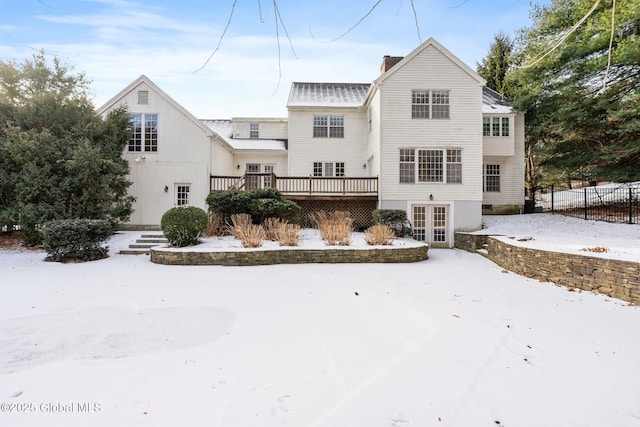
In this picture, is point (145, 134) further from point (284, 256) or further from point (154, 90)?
point (284, 256)

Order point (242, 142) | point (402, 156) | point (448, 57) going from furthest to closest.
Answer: point (242, 142) < point (402, 156) < point (448, 57)

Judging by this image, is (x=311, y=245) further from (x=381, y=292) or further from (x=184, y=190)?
(x=184, y=190)

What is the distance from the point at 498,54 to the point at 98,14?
31.2 meters

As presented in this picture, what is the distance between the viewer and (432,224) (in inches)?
583

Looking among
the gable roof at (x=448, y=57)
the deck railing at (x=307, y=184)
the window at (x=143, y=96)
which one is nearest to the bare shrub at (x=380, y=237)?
the deck railing at (x=307, y=184)

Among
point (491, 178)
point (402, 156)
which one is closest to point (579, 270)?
A: point (402, 156)

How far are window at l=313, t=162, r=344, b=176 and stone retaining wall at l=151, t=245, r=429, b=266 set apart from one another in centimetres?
861

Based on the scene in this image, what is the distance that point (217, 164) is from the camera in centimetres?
1656

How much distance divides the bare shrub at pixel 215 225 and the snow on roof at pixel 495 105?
47.4 feet

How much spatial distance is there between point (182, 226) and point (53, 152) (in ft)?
→ 20.4

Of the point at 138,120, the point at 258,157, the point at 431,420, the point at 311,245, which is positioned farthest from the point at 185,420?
the point at 258,157

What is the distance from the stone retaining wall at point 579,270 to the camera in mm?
6188

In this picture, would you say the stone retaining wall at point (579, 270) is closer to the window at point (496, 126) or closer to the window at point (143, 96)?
the window at point (496, 126)

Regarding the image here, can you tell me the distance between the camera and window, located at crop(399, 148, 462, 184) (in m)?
14.6
